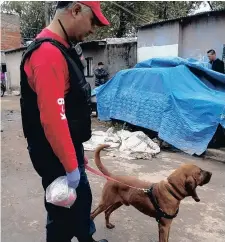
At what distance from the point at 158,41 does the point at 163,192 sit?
9.94 metres

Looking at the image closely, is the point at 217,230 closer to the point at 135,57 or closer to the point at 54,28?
the point at 54,28

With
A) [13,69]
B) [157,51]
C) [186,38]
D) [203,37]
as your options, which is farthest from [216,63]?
[13,69]

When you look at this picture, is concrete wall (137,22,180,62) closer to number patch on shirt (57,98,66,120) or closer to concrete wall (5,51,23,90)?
number patch on shirt (57,98,66,120)

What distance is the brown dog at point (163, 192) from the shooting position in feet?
8.55

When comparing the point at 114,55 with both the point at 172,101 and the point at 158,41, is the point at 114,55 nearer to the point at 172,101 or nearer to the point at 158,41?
the point at 158,41

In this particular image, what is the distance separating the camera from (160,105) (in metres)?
7.07

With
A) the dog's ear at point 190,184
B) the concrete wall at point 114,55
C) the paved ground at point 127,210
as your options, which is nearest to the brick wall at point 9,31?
the concrete wall at point 114,55

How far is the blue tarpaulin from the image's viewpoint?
6.26 m

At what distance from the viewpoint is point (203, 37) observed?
10312 mm

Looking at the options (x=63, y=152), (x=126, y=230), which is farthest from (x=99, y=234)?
(x=63, y=152)

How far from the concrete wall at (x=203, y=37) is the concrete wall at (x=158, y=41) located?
32 cm

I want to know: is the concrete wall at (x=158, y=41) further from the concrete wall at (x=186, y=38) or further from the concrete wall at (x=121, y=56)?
the concrete wall at (x=121, y=56)

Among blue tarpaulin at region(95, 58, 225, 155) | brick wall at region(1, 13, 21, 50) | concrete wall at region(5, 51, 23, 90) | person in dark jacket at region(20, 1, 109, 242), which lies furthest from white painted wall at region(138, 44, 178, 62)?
brick wall at region(1, 13, 21, 50)

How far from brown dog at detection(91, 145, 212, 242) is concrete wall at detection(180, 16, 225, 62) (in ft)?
26.2
